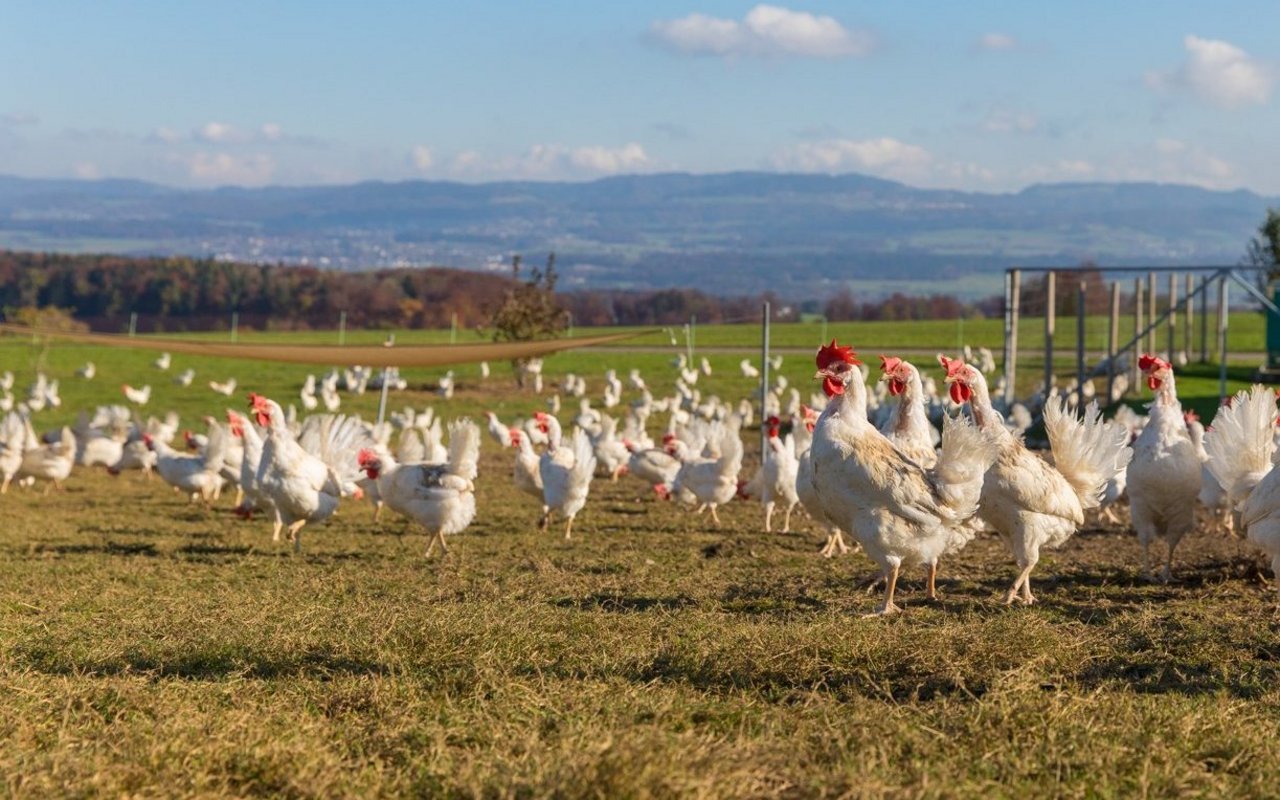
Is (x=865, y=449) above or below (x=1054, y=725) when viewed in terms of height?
above

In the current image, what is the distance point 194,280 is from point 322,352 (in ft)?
220

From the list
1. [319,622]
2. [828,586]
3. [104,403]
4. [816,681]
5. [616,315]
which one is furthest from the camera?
[616,315]

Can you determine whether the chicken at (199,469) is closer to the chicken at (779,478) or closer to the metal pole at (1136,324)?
the chicken at (779,478)

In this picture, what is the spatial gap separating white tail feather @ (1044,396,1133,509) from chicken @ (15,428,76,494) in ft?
46.1

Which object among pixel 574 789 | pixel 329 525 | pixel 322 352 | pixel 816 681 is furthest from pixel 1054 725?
pixel 329 525

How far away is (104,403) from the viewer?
35.2 m

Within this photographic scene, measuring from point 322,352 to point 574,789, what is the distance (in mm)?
9074

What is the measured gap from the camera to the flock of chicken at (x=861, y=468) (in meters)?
8.99

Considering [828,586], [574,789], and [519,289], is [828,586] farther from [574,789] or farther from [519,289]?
[519,289]

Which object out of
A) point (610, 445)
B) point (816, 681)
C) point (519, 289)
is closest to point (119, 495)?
point (610, 445)

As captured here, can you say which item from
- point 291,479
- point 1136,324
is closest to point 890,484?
point 291,479

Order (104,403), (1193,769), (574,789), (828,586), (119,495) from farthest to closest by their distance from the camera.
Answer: (104,403) < (119,495) < (828,586) < (1193,769) < (574,789)

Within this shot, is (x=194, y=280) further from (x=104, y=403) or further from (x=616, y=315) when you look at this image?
(x=104, y=403)

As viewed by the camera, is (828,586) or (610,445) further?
(610,445)
